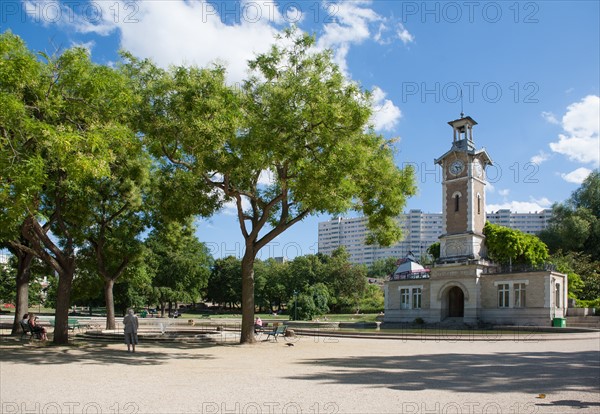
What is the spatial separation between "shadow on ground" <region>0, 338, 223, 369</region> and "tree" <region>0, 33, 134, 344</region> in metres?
1.65

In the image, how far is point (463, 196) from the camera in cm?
4991

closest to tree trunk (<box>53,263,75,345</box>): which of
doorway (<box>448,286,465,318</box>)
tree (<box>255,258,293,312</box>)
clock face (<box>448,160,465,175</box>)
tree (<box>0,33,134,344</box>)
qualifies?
tree (<box>0,33,134,344</box>)

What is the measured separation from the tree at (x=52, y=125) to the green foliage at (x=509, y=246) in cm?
4041

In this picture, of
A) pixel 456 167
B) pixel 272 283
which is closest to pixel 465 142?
pixel 456 167

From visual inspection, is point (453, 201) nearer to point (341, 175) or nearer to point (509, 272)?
point (509, 272)

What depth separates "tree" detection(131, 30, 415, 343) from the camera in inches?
711

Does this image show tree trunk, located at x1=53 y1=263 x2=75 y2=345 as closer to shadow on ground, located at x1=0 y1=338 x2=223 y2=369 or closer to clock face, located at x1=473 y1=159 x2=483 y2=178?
shadow on ground, located at x1=0 y1=338 x2=223 y2=369

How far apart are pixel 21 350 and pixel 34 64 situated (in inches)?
383

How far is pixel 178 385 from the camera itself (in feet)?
36.2

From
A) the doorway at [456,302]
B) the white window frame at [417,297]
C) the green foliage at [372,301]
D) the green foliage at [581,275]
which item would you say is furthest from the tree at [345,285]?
the green foliage at [581,275]

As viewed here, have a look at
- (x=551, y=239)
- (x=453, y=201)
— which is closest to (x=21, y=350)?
(x=453, y=201)

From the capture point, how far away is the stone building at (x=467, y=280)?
140 ft

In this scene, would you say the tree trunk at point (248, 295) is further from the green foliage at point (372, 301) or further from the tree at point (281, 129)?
the green foliage at point (372, 301)

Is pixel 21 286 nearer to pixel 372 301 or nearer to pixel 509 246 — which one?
pixel 509 246
